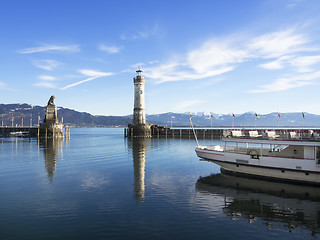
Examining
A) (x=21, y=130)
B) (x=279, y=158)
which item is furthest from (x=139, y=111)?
(x=279, y=158)

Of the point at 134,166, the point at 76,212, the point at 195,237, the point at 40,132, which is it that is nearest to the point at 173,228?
the point at 195,237

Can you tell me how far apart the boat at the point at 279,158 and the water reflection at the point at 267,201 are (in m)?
1.04

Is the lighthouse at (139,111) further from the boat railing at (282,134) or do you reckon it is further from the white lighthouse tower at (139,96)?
the boat railing at (282,134)

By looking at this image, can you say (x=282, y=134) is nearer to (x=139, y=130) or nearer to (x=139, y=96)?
(x=139, y=96)

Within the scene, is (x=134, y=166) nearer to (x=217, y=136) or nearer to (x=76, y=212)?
(x=76, y=212)

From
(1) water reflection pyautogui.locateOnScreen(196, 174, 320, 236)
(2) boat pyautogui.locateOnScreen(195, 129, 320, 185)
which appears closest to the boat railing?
(2) boat pyautogui.locateOnScreen(195, 129, 320, 185)

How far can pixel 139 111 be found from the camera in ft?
319

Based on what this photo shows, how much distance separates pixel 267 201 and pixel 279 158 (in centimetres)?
664

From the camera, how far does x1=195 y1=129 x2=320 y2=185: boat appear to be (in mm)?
22734

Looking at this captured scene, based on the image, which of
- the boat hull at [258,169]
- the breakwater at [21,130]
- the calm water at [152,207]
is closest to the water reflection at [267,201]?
the calm water at [152,207]

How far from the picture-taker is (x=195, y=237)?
12.7m

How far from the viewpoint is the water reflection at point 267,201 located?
15.1 metres

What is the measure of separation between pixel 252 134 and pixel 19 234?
2360 centimetres

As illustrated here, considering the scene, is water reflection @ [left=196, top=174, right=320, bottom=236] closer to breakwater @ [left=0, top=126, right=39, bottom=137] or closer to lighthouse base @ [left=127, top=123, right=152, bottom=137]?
lighthouse base @ [left=127, top=123, right=152, bottom=137]
